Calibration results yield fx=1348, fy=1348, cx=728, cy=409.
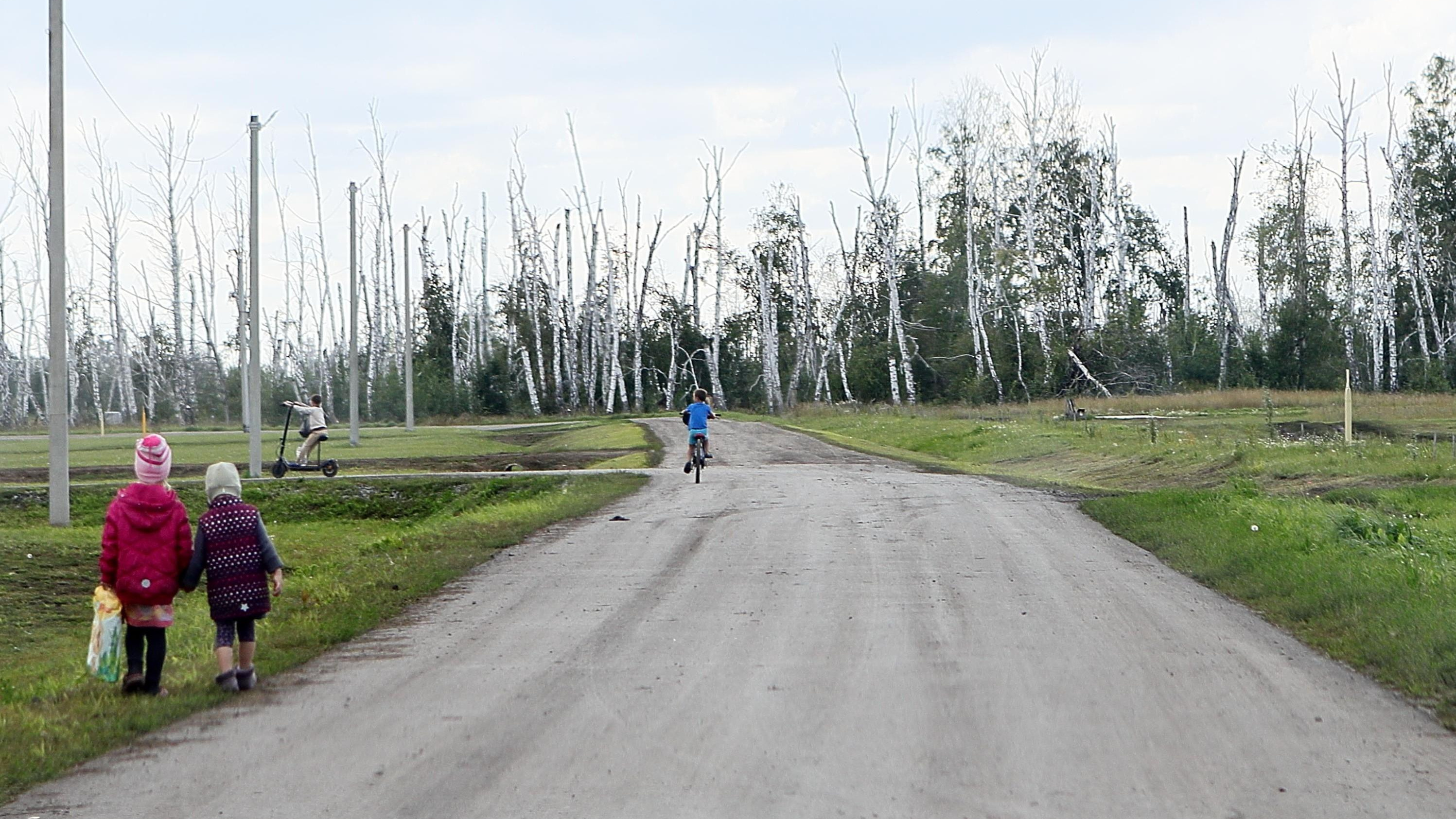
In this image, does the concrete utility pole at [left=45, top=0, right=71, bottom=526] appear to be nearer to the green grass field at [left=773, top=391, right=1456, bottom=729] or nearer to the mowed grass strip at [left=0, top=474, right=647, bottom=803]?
the mowed grass strip at [left=0, top=474, right=647, bottom=803]

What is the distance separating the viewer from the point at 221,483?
807cm

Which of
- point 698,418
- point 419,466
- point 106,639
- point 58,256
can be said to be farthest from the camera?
point 419,466

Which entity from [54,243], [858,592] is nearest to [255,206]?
[54,243]

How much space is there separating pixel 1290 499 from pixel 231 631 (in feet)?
46.2

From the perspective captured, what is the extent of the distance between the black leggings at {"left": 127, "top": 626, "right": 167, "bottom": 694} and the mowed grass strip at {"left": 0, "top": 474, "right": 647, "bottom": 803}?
0.50 ft

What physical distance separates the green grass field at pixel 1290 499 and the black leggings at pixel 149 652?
705cm

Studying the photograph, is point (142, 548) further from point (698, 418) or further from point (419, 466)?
point (419, 466)

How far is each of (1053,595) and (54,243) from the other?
16098 mm

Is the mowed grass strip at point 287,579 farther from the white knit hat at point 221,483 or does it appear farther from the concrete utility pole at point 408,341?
the concrete utility pole at point 408,341

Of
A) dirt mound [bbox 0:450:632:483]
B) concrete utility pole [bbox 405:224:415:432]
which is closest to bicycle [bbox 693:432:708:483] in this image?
dirt mound [bbox 0:450:632:483]

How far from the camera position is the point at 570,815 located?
17.6ft

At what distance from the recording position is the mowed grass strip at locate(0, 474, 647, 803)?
23.6 ft

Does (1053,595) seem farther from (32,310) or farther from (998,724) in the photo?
(32,310)

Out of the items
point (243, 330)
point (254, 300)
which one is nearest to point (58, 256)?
point (254, 300)
